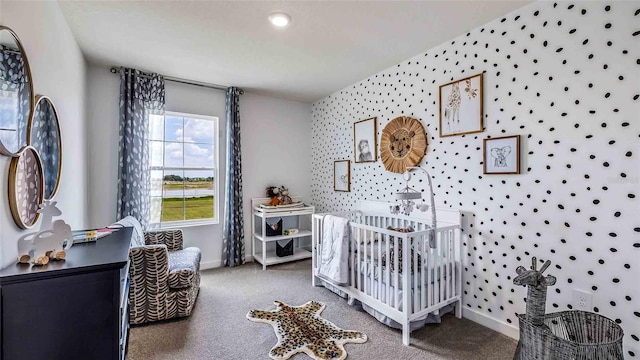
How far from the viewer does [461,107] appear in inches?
96.2

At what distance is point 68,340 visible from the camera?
1.12 m

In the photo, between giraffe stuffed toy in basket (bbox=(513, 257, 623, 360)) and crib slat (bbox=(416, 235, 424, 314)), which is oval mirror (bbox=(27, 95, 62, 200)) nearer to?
crib slat (bbox=(416, 235, 424, 314))

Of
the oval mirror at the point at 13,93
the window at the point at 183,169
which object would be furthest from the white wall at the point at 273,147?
the oval mirror at the point at 13,93

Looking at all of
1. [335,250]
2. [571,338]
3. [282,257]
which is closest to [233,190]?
[282,257]

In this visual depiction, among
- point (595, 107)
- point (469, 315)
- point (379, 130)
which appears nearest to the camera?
point (595, 107)

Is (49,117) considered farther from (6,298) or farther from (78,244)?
(6,298)

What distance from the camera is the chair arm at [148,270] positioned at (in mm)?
2297

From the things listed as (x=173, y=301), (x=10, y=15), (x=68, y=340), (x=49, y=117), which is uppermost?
(x=10, y=15)

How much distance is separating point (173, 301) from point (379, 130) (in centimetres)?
268

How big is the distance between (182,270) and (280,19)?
7.32ft

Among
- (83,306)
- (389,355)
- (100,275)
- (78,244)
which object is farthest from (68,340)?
(389,355)

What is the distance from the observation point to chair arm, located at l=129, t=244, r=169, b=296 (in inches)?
90.4

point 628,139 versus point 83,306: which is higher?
point 628,139

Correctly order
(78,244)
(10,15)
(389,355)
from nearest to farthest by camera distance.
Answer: (10,15) → (78,244) → (389,355)
